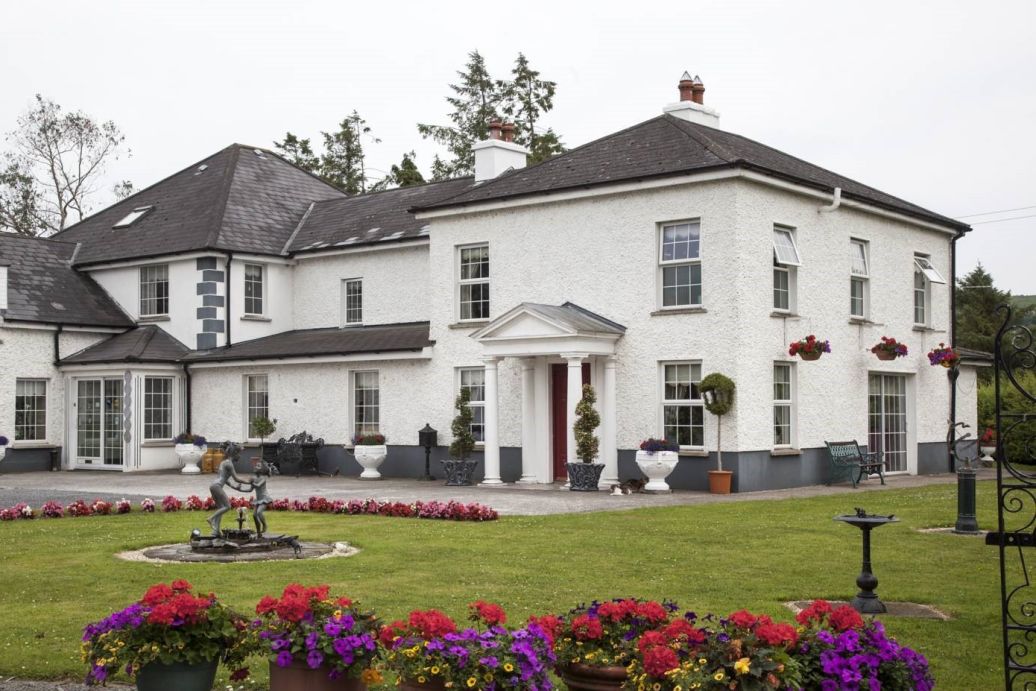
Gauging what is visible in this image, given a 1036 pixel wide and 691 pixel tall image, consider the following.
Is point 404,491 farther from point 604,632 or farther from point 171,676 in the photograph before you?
point 604,632

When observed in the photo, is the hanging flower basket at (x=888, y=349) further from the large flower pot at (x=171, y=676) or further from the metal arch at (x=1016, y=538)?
the large flower pot at (x=171, y=676)

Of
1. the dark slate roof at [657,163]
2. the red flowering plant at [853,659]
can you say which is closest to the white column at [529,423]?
the dark slate roof at [657,163]

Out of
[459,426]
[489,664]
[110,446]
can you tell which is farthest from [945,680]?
[110,446]

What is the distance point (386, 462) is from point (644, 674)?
21736 mm

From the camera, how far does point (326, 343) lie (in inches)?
1120

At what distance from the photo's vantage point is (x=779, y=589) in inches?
404

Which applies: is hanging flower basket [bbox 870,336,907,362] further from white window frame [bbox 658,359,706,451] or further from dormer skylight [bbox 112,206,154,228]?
dormer skylight [bbox 112,206,154,228]

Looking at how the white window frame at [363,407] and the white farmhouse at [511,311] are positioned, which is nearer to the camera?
the white farmhouse at [511,311]

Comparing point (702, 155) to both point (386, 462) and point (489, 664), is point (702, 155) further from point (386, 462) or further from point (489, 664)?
point (489, 664)

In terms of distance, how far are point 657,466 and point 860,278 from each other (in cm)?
743

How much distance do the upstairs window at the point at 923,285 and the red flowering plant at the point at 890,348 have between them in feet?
10.7

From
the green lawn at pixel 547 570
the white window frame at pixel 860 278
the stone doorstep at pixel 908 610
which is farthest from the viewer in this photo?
the white window frame at pixel 860 278

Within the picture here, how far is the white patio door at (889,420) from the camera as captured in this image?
25828 mm

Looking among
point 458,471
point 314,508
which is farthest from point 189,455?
point 314,508
